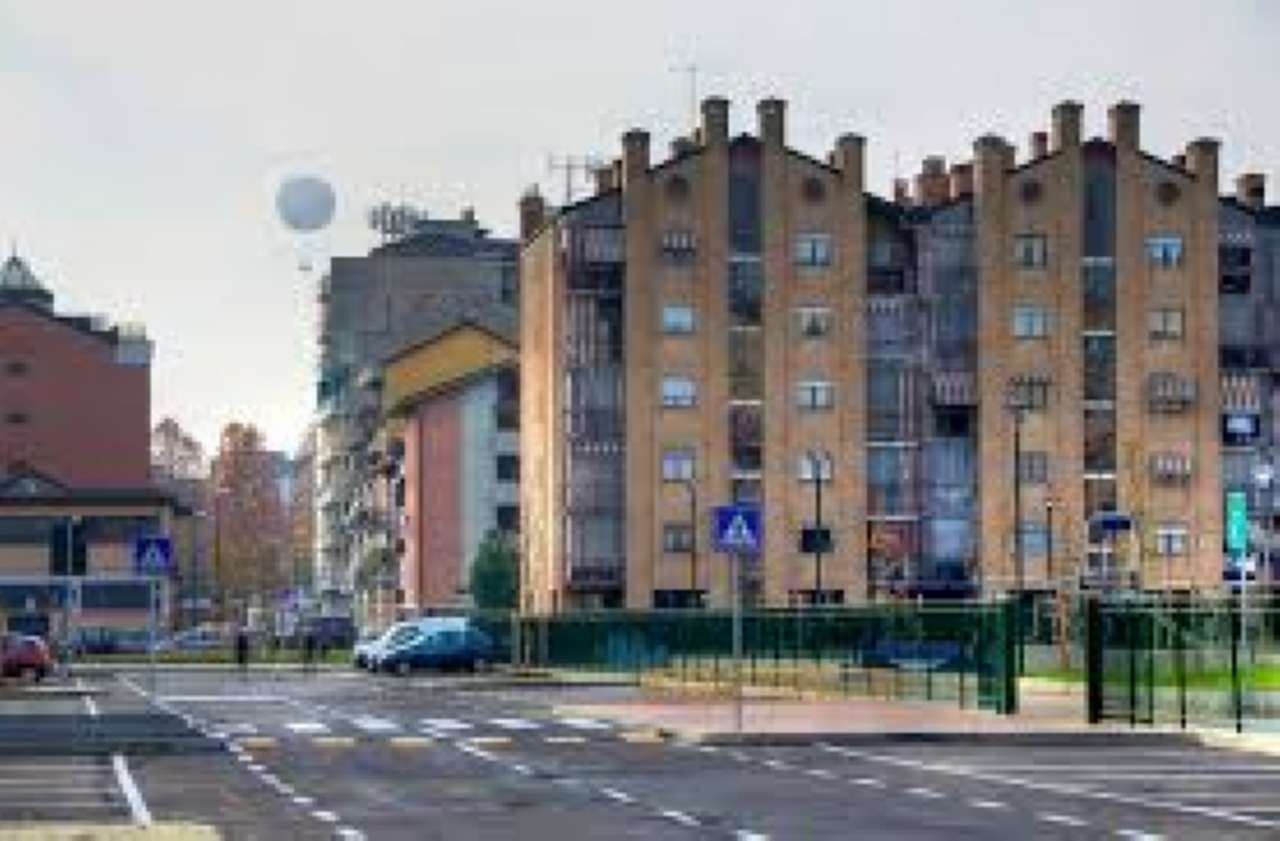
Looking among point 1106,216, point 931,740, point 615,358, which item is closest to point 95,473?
point 615,358

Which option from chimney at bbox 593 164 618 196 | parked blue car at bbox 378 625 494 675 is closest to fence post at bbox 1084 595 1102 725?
parked blue car at bbox 378 625 494 675

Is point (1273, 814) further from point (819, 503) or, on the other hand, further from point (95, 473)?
point (95, 473)

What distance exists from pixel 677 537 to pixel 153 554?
7006 centimetres

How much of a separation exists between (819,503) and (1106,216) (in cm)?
1667

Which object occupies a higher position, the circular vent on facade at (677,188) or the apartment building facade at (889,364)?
the circular vent on facade at (677,188)

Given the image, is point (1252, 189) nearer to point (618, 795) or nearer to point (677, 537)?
point (677, 537)

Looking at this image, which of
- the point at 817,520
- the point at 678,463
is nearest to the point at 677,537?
the point at 678,463

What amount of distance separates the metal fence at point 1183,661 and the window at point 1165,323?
253ft

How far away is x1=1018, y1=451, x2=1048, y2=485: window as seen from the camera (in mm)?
122750

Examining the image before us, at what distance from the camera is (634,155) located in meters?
120

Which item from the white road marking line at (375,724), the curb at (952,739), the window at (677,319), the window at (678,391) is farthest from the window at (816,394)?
the curb at (952,739)

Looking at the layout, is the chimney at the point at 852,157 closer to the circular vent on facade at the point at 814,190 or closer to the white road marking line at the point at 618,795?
the circular vent on facade at the point at 814,190

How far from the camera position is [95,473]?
170 metres

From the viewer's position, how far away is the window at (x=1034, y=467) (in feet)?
403
